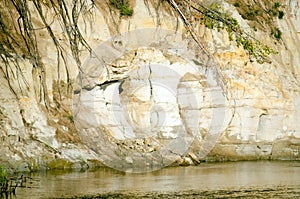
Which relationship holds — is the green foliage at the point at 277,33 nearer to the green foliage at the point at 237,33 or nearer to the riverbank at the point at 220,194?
the green foliage at the point at 237,33

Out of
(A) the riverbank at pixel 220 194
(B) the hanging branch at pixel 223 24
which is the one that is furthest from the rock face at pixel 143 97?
(B) the hanging branch at pixel 223 24

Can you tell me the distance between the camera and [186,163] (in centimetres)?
1978

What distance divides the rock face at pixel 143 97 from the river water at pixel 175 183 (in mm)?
1193

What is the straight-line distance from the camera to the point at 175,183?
15.6 meters

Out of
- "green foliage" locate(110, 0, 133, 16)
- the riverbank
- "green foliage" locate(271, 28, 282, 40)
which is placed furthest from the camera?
"green foliage" locate(271, 28, 282, 40)

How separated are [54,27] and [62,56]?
2.86ft

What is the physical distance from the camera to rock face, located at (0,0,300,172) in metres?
18.8

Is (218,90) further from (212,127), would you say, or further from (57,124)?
(57,124)

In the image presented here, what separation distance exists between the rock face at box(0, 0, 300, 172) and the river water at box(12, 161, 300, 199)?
1.19 metres

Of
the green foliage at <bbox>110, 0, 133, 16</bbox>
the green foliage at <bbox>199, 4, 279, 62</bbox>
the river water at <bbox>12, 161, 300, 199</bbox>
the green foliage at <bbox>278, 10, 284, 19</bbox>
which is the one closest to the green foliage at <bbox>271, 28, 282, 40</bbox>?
the green foliage at <bbox>278, 10, 284, 19</bbox>

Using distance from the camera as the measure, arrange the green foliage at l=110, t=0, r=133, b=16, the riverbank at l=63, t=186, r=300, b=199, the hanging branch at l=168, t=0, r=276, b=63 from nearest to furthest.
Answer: the hanging branch at l=168, t=0, r=276, b=63
the riverbank at l=63, t=186, r=300, b=199
the green foliage at l=110, t=0, r=133, b=16

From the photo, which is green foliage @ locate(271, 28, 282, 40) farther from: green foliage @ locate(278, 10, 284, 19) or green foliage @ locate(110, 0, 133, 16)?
green foliage @ locate(110, 0, 133, 16)

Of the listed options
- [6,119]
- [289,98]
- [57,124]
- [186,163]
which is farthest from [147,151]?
[289,98]

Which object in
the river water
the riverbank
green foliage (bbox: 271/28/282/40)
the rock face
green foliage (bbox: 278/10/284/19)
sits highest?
green foliage (bbox: 278/10/284/19)
